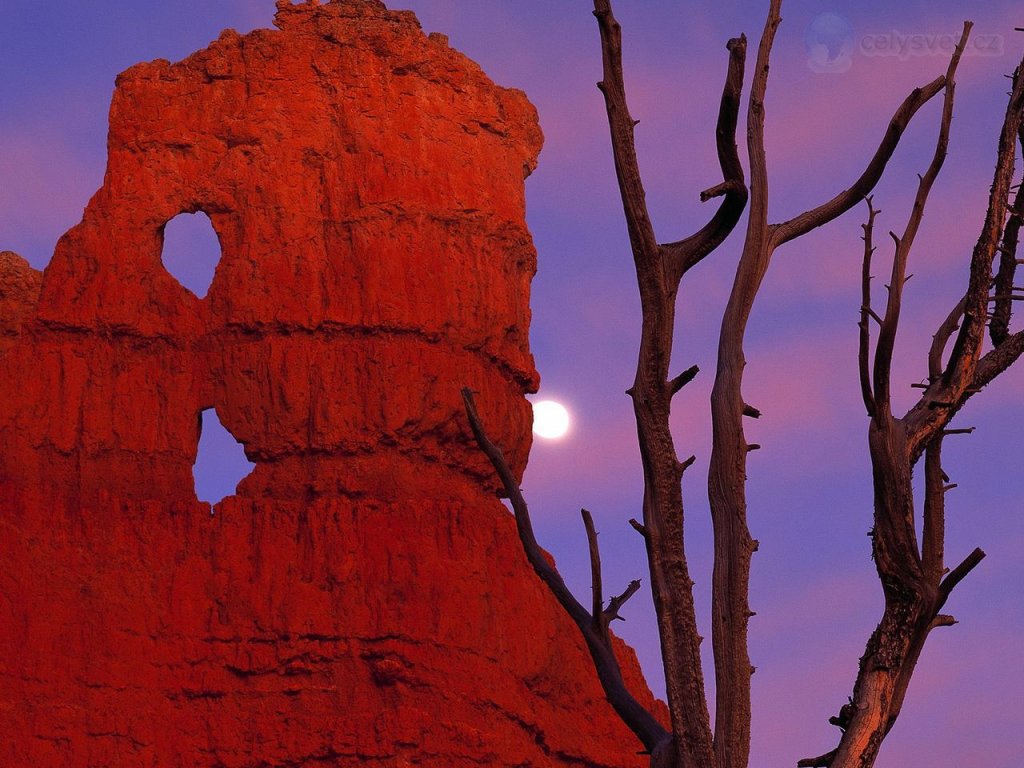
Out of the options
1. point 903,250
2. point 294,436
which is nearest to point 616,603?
point 903,250

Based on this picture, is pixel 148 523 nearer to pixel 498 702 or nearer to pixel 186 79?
pixel 498 702

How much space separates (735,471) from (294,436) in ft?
73.0

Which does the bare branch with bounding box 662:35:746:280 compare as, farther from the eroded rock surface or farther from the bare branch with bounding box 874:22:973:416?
the eroded rock surface

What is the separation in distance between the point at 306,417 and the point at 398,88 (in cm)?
732

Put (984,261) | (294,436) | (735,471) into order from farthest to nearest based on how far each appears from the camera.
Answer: (294,436), (984,261), (735,471)

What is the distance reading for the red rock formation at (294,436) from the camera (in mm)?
27672

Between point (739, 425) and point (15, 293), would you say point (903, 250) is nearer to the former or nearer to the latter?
point (739, 425)

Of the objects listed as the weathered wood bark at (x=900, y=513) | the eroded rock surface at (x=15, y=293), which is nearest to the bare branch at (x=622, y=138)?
the weathered wood bark at (x=900, y=513)

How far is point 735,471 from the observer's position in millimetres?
8000

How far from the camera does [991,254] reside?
8.93m

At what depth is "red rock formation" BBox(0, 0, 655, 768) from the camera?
2767 centimetres

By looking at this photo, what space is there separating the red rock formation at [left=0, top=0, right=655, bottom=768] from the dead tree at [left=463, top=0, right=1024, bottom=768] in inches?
768

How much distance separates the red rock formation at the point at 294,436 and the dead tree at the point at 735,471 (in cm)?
1952

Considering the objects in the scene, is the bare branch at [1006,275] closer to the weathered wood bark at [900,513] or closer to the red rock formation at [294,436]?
the weathered wood bark at [900,513]
